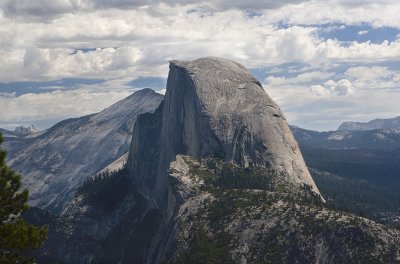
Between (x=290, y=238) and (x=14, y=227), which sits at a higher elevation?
(x=14, y=227)

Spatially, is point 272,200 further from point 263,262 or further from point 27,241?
point 27,241

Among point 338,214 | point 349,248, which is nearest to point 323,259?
point 349,248

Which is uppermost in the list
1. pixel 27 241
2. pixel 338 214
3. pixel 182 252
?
pixel 27 241

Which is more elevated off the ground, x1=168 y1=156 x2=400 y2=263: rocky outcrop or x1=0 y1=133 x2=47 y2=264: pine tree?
x1=0 y1=133 x2=47 y2=264: pine tree

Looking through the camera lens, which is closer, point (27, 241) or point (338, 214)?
point (27, 241)

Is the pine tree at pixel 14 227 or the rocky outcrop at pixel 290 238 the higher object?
the pine tree at pixel 14 227

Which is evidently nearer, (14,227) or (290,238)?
(14,227)

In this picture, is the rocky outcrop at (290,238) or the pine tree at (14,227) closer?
the pine tree at (14,227)

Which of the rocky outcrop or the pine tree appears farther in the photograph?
the rocky outcrop
